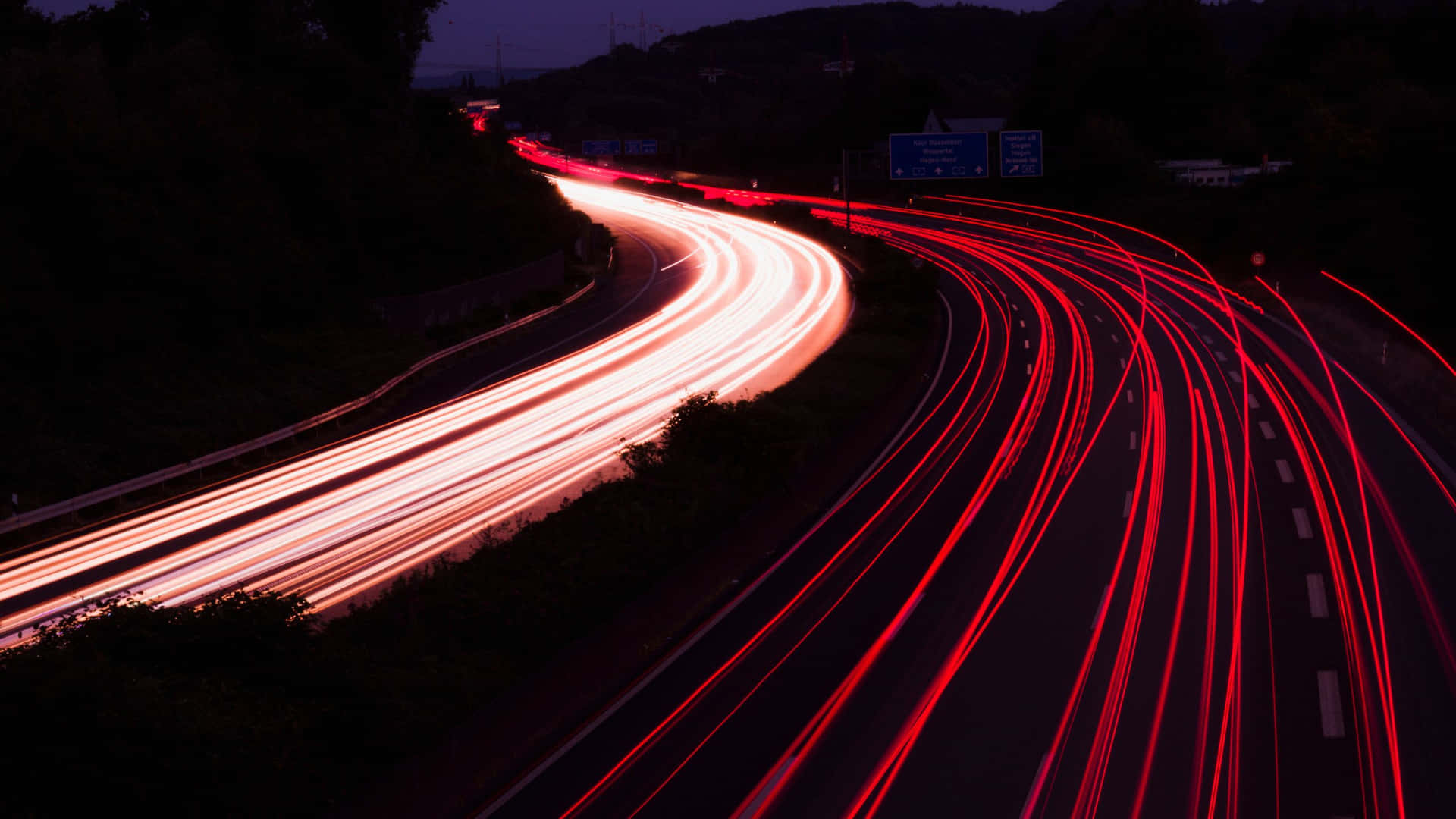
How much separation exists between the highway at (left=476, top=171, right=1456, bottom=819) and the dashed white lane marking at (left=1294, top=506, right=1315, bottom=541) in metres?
0.09

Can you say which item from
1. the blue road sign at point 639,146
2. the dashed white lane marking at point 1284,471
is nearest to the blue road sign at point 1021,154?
the dashed white lane marking at point 1284,471

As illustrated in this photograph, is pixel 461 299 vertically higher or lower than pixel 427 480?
higher

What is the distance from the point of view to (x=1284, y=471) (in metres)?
24.6

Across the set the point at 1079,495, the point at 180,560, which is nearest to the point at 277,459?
the point at 180,560

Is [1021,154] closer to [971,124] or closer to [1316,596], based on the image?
[971,124]

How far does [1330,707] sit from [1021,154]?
2521 inches

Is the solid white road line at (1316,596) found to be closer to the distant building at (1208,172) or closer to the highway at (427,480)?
the highway at (427,480)

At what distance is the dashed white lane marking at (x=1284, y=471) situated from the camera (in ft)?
78.7

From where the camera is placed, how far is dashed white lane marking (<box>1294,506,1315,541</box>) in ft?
67.0

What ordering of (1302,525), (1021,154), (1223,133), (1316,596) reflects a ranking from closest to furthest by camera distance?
(1316,596) → (1302,525) → (1021,154) → (1223,133)

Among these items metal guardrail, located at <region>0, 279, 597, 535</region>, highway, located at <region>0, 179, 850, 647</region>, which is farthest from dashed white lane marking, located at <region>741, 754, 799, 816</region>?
metal guardrail, located at <region>0, 279, 597, 535</region>

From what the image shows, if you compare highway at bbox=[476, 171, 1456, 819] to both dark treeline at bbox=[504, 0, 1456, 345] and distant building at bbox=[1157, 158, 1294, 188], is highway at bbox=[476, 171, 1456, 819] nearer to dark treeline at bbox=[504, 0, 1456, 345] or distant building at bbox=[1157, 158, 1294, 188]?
dark treeline at bbox=[504, 0, 1456, 345]

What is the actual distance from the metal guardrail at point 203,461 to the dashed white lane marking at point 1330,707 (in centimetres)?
2149

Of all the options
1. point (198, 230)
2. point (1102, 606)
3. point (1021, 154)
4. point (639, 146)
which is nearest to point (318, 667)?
point (1102, 606)
